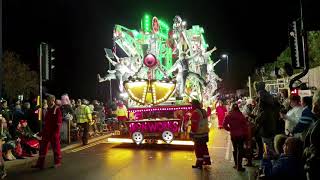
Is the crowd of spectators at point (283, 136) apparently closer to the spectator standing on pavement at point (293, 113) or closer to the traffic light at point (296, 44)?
the spectator standing on pavement at point (293, 113)

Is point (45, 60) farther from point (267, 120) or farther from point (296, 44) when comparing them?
point (296, 44)

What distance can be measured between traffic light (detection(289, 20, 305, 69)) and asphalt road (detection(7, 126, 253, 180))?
2.86 m

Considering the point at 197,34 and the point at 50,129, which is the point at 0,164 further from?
the point at 197,34

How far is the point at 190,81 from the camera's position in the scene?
27609mm

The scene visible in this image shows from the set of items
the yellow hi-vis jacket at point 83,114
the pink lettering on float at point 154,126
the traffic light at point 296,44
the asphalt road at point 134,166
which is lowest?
the asphalt road at point 134,166

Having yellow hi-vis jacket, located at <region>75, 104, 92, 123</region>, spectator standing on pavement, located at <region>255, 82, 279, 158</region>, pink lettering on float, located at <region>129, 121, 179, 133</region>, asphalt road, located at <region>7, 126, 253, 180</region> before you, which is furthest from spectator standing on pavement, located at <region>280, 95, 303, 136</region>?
yellow hi-vis jacket, located at <region>75, 104, 92, 123</region>

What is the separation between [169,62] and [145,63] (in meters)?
9.52

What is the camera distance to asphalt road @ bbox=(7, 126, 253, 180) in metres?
9.42

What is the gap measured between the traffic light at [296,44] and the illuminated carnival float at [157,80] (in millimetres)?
5980

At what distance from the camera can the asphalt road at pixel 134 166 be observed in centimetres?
942

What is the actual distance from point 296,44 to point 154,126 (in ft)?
22.3

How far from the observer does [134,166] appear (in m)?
10.8

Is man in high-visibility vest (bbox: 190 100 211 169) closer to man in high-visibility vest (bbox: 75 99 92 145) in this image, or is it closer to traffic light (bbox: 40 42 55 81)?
traffic light (bbox: 40 42 55 81)

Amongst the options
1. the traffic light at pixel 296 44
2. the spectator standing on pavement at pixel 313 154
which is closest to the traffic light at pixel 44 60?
the traffic light at pixel 296 44
